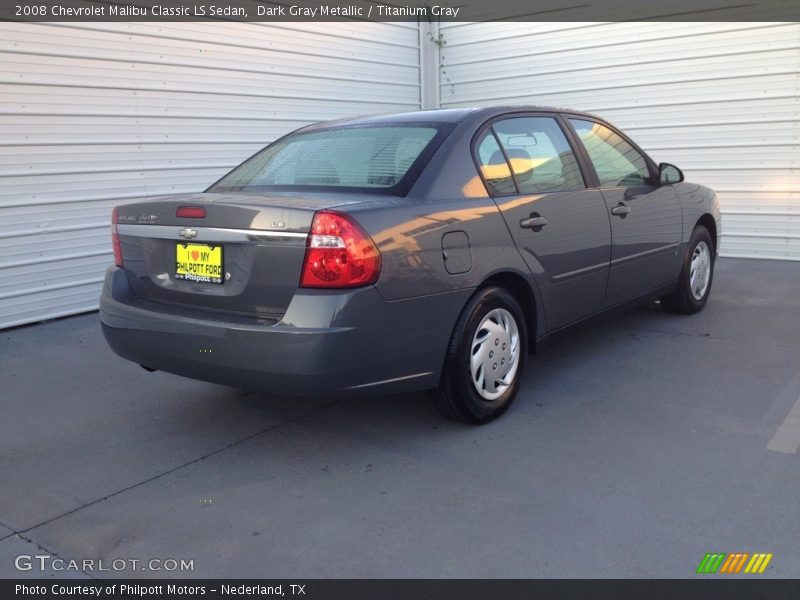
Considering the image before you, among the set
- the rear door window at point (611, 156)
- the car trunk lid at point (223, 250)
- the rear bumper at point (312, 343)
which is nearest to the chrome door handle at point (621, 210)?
the rear door window at point (611, 156)

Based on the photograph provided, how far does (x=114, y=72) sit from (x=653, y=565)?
599cm

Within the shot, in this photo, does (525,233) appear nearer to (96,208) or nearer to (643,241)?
(643,241)

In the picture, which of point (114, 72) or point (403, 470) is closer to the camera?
point (403, 470)

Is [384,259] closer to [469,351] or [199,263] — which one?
[469,351]

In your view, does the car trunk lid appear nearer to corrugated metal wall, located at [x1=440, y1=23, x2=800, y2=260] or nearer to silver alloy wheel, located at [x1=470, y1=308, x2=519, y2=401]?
silver alloy wheel, located at [x1=470, y1=308, x2=519, y2=401]

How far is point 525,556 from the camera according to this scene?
9.04 feet

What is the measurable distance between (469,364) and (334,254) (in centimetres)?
97

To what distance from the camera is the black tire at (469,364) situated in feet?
12.3

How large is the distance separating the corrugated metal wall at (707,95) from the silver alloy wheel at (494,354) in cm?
597

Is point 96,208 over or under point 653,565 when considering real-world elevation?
over

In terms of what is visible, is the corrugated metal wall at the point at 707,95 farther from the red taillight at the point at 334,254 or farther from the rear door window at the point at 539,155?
the red taillight at the point at 334,254

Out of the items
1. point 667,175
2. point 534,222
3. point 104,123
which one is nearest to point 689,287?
point 667,175

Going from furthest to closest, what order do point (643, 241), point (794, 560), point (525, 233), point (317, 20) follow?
1. point (317, 20)
2. point (643, 241)
3. point (525, 233)
4. point (794, 560)

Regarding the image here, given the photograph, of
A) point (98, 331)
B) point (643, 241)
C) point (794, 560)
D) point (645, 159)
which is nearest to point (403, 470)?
point (794, 560)
